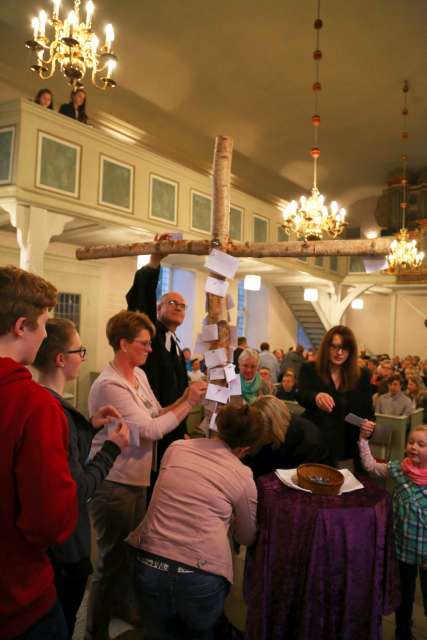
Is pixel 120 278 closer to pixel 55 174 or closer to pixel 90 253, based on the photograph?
pixel 55 174

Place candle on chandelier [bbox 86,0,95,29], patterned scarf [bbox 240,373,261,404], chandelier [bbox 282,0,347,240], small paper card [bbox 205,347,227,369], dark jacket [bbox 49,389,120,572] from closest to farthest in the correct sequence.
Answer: dark jacket [bbox 49,389,120,572] → small paper card [bbox 205,347,227,369] → candle on chandelier [bbox 86,0,95,29] → patterned scarf [bbox 240,373,261,404] → chandelier [bbox 282,0,347,240]

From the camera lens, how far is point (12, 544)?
1.33m

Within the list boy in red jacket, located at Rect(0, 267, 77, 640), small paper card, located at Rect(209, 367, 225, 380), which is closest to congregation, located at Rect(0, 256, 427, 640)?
boy in red jacket, located at Rect(0, 267, 77, 640)

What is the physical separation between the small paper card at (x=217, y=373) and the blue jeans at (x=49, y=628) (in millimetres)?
1499

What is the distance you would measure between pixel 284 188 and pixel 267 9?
7.64 metres

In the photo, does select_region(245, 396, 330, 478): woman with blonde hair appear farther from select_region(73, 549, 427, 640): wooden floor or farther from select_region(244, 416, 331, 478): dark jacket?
select_region(73, 549, 427, 640): wooden floor

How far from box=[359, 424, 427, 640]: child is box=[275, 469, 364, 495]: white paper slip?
346 millimetres

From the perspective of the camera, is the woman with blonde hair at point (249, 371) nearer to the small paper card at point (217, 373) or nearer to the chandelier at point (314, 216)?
the small paper card at point (217, 373)

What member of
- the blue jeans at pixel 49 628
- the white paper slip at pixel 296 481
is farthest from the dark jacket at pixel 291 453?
the blue jeans at pixel 49 628

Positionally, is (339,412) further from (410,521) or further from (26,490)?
(26,490)

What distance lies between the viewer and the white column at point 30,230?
5602mm

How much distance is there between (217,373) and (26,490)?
161 centimetres

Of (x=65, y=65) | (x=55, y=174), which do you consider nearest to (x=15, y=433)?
(x=65, y=65)

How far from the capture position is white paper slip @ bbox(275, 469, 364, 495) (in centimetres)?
246
